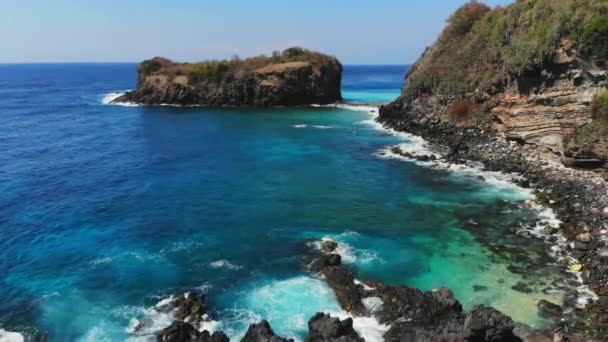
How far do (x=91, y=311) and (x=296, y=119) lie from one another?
73.7 m

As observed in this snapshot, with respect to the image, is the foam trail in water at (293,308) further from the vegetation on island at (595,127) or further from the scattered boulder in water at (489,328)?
the vegetation on island at (595,127)

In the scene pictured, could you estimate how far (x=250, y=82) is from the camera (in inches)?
4791

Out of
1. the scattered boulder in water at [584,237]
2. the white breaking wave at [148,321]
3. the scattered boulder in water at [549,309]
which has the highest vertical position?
the scattered boulder in water at [584,237]

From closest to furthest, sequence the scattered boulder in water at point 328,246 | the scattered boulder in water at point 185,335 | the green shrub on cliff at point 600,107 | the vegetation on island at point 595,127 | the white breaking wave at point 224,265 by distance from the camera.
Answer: the scattered boulder in water at point 185,335 < the white breaking wave at point 224,265 < the scattered boulder in water at point 328,246 < the vegetation on island at point 595,127 < the green shrub on cliff at point 600,107

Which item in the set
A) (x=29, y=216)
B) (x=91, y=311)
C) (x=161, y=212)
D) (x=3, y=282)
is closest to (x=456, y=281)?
(x=91, y=311)

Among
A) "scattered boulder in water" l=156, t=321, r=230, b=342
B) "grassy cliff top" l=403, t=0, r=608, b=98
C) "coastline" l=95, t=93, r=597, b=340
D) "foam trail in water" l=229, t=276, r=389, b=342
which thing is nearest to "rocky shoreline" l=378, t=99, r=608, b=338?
"coastline" l=95, t=93, r=597, b=340

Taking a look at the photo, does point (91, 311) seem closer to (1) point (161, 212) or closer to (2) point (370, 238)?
(1) point (161, 212)

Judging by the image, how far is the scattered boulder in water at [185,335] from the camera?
955 inches

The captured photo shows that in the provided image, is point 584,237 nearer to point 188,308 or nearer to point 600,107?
point 600,107

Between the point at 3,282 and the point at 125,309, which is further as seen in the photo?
the point at 3,282

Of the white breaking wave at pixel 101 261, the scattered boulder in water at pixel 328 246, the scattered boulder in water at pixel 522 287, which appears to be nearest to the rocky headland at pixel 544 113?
the scattered boulder in water at pixel 522 287

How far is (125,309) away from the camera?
1129 inches

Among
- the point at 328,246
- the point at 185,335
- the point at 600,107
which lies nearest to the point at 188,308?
the point at 185,335

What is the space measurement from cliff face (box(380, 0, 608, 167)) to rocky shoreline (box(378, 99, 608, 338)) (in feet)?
4.63
